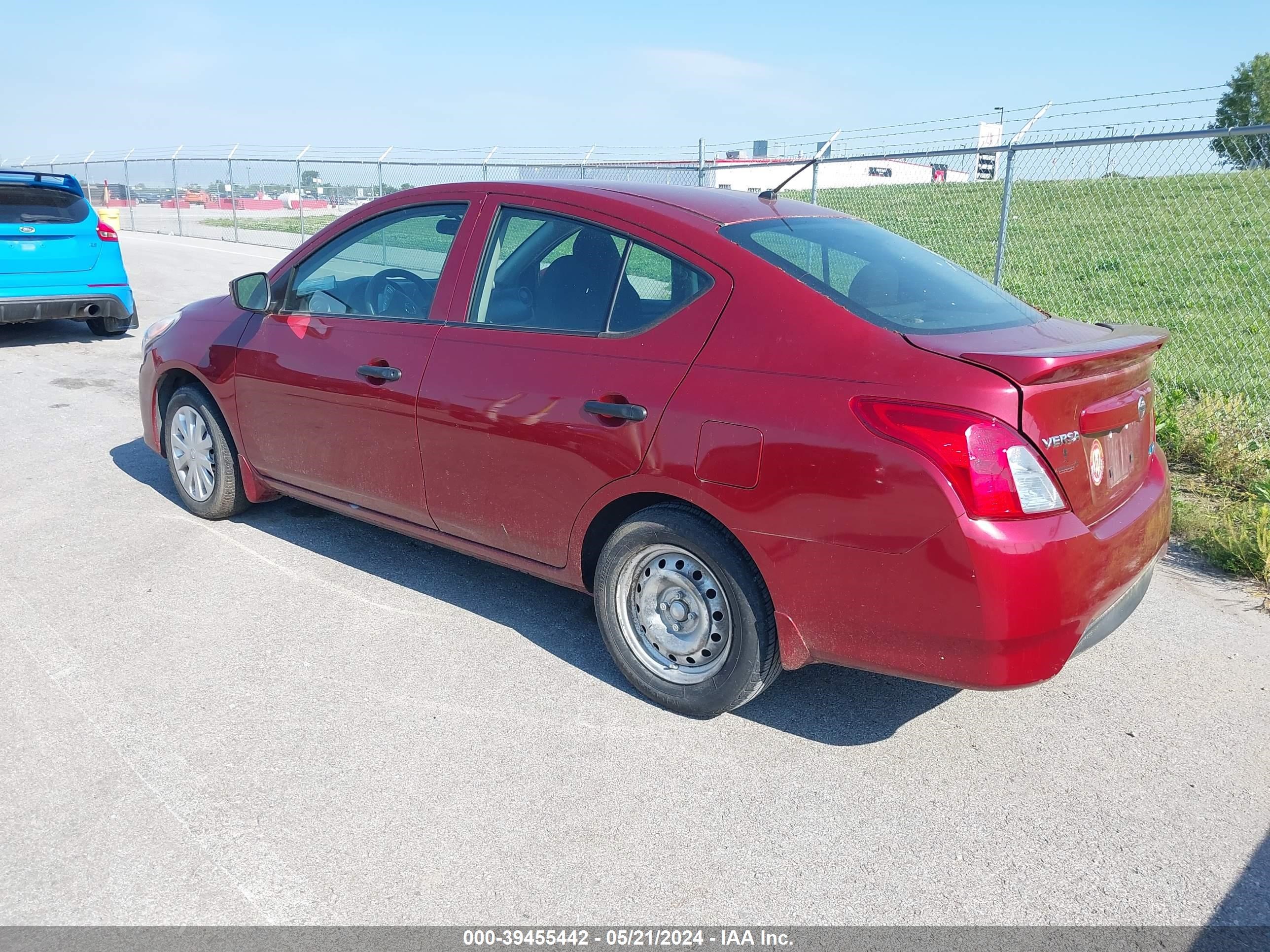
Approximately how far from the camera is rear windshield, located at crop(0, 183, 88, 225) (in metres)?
9.52

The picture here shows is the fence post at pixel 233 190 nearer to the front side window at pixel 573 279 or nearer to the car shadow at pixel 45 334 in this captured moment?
the car shadow at pixel 45 334

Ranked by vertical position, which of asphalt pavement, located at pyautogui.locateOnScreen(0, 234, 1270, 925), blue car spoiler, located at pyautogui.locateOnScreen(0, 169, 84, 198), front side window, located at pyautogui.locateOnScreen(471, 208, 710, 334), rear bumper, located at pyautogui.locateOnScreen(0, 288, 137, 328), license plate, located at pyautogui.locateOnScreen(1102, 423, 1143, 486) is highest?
blue car spoiler, located at pyautogui.locateOnScreen(0, 169, 84, 198)

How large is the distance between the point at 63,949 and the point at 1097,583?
9.52 ft

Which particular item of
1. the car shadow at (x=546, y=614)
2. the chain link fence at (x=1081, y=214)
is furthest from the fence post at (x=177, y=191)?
the car shadow at (x=546, y=614)

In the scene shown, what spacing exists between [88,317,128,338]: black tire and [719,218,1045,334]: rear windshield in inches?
366

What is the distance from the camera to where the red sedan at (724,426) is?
2859 mm

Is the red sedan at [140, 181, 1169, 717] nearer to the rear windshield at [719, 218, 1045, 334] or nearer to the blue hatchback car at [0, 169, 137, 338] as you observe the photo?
the rear windshield at [719, 218, 1045, 334]

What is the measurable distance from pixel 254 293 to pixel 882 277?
3.01 metres

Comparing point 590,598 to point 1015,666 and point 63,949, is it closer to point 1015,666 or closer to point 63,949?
point 1015,666

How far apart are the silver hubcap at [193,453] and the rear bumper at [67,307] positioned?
536 centimetres

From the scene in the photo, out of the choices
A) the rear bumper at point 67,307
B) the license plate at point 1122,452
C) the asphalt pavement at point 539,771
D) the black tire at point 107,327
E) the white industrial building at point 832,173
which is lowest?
the asphalt pavement at point 539,771

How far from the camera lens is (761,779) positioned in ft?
10.4

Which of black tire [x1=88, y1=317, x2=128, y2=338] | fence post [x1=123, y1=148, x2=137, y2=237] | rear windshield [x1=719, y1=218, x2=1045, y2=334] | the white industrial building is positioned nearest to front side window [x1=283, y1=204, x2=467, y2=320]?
rear windshield [x1=719, y1=218, x2=1045, y2=334]

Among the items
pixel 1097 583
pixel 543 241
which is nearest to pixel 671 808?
pixel 1097 583
